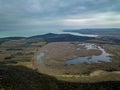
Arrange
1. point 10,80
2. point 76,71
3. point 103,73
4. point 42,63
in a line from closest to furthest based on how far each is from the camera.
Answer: point 10,80, point 103,73, point 76,71, point 42,63

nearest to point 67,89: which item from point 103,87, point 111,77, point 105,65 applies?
point 103,87

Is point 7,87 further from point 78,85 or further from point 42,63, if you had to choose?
point 42,63

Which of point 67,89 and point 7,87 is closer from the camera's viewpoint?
point 7,87

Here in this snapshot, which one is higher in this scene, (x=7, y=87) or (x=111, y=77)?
(x=7, y=87)

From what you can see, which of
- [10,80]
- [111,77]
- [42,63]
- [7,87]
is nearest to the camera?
[7,87]

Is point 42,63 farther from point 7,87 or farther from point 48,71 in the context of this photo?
point 7,87

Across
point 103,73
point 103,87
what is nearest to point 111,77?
point 103,73

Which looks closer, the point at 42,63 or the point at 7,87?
the point at 7,87

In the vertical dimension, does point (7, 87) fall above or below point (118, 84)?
above

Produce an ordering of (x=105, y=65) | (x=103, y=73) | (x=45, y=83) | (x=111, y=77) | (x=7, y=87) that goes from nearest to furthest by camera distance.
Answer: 1. (x=7, y=87)
2. (x=45, y=83)
3. (x=111, y=77)
4. (x=103, y=73)
5. (x=105, y=65)
